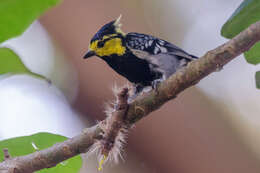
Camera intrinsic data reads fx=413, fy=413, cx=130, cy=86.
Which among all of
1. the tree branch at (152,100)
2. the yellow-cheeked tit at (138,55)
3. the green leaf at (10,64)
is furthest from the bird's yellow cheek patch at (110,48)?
the green leaf at (10,64)

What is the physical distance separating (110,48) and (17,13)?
1140 millimetres

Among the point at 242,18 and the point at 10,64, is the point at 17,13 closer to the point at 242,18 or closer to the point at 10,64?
the point at 10,64

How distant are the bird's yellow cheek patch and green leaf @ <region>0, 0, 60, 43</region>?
112 centimetres

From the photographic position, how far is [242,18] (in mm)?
1214

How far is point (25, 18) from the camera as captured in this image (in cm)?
118

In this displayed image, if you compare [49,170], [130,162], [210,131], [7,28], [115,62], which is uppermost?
[7,28]

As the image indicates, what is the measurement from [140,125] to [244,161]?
0.86 metres

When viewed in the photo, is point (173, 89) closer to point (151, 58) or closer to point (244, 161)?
point (151, 58)

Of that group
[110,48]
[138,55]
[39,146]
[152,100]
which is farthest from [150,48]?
[39,146]

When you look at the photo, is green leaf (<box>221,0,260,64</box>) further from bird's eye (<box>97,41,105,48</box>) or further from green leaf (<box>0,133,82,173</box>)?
bird's eye (<box>97,41,105,48</box>)

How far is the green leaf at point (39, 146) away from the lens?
1.24 metres

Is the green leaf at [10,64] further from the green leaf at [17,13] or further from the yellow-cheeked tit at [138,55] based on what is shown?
the yellow-cheeked tit at [138,55]

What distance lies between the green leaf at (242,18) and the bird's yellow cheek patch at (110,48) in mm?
1064

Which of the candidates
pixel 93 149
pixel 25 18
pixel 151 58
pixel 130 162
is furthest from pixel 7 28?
pixel 130 162
